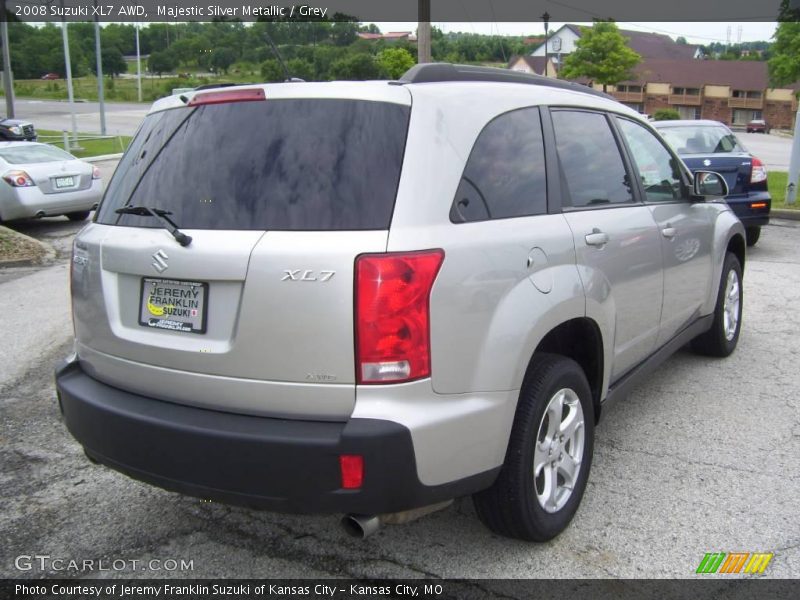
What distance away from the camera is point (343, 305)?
95.3 inches

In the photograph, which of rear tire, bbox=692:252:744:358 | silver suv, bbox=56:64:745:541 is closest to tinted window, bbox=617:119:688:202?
rear tire, bbox=692:252:744:358

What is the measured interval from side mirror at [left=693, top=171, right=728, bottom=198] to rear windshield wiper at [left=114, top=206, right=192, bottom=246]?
3.40 metres

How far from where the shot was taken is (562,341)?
132 inches

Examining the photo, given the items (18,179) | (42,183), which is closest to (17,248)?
(18,179)

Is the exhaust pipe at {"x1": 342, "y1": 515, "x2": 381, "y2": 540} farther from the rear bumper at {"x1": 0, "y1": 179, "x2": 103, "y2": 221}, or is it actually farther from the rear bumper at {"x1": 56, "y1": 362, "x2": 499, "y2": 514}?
the rear bumper at {"x1": 0, "y1": 179, "x2": 103, "y2": 221}

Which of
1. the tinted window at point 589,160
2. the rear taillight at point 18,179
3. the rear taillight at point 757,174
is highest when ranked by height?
the tinted window at point 589,160

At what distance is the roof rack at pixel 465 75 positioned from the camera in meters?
2.82

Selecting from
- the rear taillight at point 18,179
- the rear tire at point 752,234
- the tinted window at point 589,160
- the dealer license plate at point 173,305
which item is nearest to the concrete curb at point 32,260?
the rear taillight at point 18,179

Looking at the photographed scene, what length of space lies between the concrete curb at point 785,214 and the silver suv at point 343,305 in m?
11.0

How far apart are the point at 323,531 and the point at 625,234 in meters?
2.00

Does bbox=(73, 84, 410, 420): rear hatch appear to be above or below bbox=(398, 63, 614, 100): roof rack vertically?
below

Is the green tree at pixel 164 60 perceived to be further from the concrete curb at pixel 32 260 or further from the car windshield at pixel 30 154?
the concrete curb at pixel 32 260

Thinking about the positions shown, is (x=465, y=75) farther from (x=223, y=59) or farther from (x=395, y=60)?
(x=395, y=60)

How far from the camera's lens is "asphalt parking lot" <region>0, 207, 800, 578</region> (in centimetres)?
302
